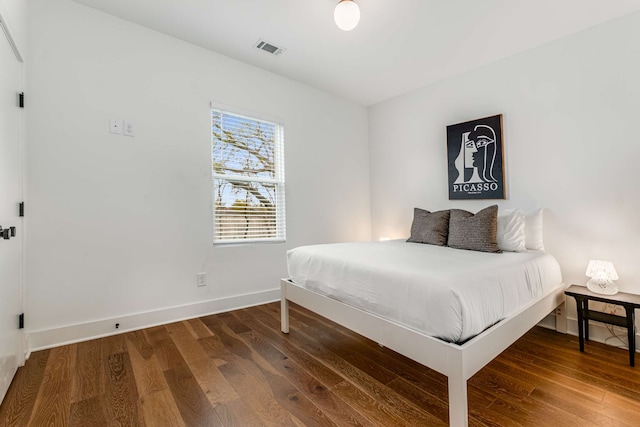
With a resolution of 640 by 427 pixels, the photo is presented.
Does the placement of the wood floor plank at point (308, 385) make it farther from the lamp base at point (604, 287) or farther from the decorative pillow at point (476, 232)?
the lamp base at point (604, 287)

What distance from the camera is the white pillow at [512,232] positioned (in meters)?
2.43

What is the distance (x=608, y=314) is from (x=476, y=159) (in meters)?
1.66

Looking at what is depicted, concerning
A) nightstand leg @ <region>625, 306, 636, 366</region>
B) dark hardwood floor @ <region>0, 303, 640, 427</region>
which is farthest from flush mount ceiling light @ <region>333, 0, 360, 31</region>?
nightstand leg @ <region>625, 306, 636, 366</region>

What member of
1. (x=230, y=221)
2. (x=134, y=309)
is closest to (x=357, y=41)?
(x=230, y=221)

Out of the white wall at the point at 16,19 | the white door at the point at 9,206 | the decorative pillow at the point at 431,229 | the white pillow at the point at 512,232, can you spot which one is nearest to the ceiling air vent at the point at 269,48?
the white wall at the point at 16,19

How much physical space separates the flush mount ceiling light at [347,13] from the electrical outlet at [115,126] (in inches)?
75.8

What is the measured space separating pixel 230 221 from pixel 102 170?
115 centimetres

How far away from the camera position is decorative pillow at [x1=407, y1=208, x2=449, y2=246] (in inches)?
109

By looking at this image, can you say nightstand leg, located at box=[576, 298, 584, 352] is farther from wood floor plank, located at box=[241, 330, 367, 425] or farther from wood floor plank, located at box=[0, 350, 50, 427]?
wood floor plank, located at box=[0, 350, 50, 427]

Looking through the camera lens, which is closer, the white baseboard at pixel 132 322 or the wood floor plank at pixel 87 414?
the wood floor plank at pixel 87 414

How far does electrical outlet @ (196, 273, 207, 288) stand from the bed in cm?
103

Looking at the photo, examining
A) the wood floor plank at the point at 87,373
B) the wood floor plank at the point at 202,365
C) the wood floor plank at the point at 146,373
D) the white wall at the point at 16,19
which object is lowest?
the wood floor plank at the point at 202,365

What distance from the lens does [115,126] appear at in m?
2.42

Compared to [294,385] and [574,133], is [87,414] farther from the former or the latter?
[574,133]
